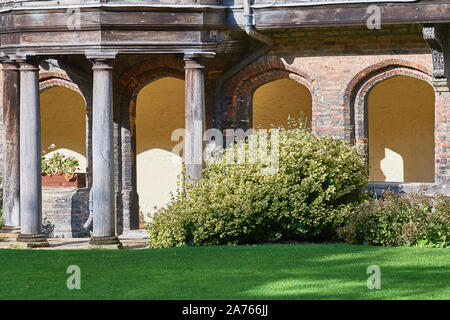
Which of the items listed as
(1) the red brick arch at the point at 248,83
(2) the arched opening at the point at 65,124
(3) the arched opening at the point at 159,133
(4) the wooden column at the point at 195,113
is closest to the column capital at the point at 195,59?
(4) the wooden column at the point at 195,113

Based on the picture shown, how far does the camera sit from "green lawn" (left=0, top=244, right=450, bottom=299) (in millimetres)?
10070

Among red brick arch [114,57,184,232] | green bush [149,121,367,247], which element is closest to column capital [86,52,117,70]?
green bush [149,121,367,247]

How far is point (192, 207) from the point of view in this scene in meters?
14.4

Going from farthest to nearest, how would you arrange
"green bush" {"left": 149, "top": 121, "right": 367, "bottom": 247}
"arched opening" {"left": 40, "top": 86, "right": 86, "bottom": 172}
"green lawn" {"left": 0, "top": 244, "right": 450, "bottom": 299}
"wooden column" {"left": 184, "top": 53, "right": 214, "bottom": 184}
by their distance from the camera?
"arched opening" {"left": 40, "top": 86, "right": 86, "bottom": 172} < "wooden column" {"left": 184, "top": 53, "right": 214, "bottom": 184} < "green bush" {"left": 149, "top": 121, "right": 367, "bottom": 247} < "green lawn" {"left": 0, "top": 244, "right": 450, "bottom": 299}

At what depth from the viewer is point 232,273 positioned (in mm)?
11289

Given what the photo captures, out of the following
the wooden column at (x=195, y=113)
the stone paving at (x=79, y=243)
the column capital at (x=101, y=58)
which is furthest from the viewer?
the stone paving at (x=79, y=243)

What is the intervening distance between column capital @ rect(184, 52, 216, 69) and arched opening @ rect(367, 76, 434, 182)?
5949 mm

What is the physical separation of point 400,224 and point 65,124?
9.73 meters

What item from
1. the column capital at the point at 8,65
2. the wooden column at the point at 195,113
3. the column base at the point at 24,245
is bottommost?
the column base at the point at 24,245

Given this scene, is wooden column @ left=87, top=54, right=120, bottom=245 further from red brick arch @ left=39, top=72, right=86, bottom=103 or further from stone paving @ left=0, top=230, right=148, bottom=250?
red brick arch @ left=39, top=72, right=86, bottom=103

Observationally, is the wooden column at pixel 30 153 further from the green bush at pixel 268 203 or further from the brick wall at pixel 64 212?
the brick wall at pixel 64 212

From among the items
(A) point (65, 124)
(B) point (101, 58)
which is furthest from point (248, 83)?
(A) point (65, 124)

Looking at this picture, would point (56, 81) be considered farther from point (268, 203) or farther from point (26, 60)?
point (268, 203)

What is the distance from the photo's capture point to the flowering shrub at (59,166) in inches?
723
